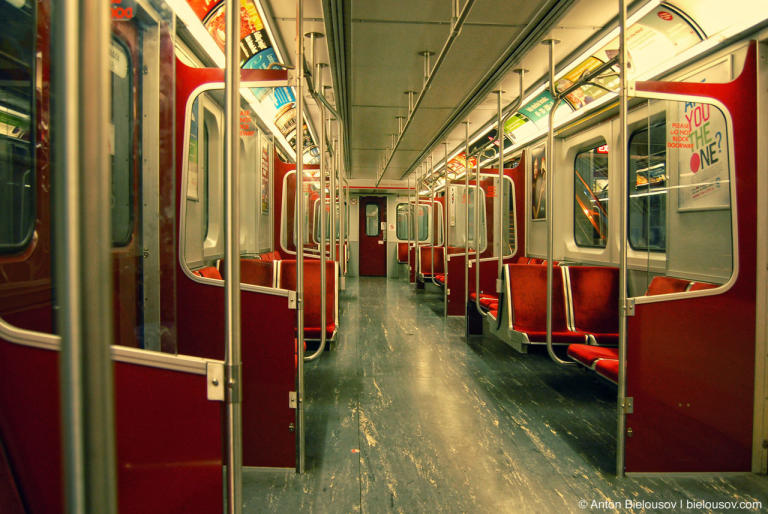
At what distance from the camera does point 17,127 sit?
148cm

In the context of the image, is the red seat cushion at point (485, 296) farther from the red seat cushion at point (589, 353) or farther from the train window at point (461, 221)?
the red seat cushion at point (589, 353)

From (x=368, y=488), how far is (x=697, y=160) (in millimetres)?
2549

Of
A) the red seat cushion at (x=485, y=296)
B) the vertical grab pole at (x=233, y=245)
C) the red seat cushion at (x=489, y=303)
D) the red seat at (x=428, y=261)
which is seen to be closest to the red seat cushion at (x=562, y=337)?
the red seat cushion at (x=489, y=303)

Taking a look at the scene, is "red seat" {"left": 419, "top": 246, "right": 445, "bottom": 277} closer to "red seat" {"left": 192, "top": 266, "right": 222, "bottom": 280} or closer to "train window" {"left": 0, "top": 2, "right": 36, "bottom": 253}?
"red seat" {"left": 192, "top": 266, "right": 222, "bottom": 280}

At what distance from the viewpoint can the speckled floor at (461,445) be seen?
218 cm

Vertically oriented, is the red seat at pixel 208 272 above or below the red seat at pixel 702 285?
above

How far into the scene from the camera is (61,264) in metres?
0.43

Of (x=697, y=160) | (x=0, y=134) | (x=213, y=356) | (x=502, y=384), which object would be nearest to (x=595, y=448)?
(x=502, y=384)

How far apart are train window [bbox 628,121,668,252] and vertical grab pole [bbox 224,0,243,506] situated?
242 centimetres

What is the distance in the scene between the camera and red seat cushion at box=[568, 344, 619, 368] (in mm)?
3102

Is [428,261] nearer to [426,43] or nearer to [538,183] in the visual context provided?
[538,183]

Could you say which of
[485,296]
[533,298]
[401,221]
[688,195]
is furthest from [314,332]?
[401,221]

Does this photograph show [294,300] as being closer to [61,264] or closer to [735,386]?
[61,264]

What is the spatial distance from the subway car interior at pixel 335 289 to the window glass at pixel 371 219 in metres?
9.05
